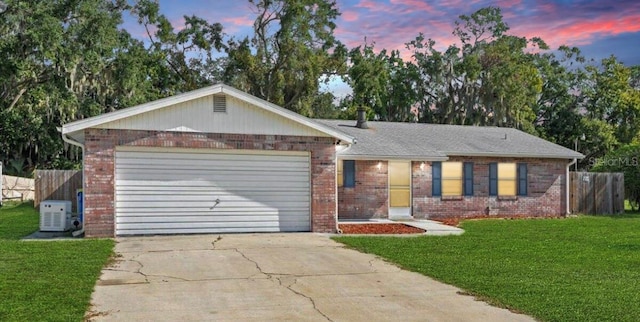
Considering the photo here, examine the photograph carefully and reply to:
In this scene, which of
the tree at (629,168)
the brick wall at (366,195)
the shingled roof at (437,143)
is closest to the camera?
the brick wall at (366,195)

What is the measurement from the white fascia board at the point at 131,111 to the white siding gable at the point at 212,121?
0.56 feet

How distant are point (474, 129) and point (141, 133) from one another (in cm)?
1627

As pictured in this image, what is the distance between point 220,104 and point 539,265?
8.01 m

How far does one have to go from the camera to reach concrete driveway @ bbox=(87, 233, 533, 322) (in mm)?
6789

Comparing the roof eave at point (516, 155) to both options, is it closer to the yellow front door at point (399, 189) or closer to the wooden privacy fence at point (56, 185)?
the yellow front door at point (399, 189)

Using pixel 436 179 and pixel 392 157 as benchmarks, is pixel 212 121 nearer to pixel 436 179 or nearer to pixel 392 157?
pixel 392 157

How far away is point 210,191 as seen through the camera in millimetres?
14812

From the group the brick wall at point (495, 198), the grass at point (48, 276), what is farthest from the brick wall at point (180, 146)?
the brick wall at point (495, 198)

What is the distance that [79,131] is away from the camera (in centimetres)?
1380

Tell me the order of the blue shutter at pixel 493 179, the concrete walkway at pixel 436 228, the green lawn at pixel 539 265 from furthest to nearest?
the blue shutter at pixel 493 179 → the concrete walkway at pixel 436 228 → the green lawn at pixel 539 265

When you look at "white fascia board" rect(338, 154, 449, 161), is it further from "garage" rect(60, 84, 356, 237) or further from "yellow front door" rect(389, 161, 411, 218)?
"garage" rect(60, 84, 356, 237)

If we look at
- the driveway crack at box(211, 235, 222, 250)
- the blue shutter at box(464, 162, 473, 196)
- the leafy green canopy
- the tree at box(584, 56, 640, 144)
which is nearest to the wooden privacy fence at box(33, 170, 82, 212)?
the leafy green canopy

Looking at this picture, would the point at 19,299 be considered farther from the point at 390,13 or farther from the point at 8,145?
the point at 8,145

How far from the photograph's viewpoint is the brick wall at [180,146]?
44.9 feet
